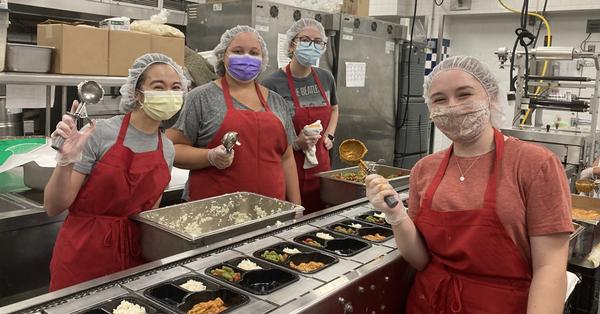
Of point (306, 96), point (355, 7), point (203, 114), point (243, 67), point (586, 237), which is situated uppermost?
point (355, 7)

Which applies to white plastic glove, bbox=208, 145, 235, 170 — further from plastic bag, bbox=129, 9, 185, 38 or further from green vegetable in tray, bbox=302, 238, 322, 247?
plastic bag, bbox=129, 9, 185, 38

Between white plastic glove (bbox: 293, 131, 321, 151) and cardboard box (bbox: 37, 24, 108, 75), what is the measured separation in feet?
4.28

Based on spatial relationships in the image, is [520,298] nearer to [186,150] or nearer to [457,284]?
[457,284]

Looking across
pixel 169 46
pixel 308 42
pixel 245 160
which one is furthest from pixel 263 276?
pixel 169 46

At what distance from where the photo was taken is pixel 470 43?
7.10 m

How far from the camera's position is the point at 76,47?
306 centimetres

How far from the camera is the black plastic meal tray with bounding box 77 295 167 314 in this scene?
1.32 meters

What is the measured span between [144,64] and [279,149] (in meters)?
0.88

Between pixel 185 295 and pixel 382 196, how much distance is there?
644mm

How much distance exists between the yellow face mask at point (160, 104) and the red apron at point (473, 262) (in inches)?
40.2

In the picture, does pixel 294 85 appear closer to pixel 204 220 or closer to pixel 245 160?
pixel 245 160

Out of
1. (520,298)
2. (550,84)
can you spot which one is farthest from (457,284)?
(550,84)

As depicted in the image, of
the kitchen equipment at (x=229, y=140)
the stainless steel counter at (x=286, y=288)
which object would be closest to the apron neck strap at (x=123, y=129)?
the kitchen equipment at (x=229, y=140)

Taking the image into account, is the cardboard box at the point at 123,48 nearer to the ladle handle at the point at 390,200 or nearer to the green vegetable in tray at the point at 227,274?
the green vegetable in tray at the point at 227,274
